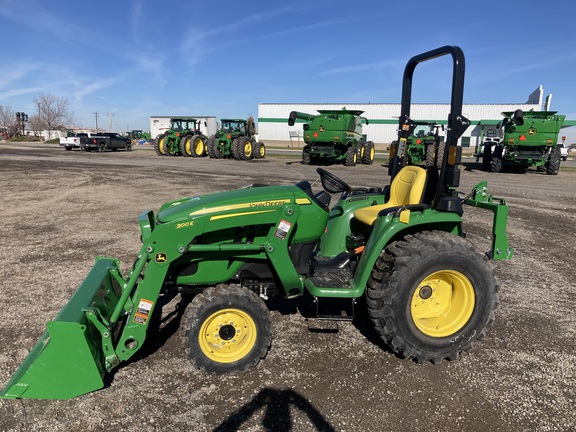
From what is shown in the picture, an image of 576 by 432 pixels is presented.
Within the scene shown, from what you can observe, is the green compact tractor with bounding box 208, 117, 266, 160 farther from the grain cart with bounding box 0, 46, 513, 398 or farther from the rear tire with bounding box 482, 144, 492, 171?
the grain cart with bounding box 0, 46, 513, 398

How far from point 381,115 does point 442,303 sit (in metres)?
48.3

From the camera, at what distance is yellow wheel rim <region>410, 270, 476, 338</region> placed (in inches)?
121

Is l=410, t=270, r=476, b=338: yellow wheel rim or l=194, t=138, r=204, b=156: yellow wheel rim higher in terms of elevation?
l=194, t=138, r=204, b=156: yellow wheel rim

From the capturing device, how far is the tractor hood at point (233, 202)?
9.40 ft

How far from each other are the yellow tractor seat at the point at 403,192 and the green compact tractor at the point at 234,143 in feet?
60.3

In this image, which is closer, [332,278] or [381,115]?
[332,278]

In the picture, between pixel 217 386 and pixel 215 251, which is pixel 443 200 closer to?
pixel 215 251

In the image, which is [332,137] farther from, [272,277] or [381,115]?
[381,115]

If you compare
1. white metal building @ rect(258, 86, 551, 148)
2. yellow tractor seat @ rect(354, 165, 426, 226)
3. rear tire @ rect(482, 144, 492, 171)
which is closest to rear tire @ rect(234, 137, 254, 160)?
rear tire @ rect(482, 144, 492, 171)

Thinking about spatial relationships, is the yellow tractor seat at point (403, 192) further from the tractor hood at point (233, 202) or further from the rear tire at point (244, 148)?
the rear tire at point (244, 148)

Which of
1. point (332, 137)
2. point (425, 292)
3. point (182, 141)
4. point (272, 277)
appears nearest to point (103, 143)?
point (182, 141)

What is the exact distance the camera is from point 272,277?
313 centimetres

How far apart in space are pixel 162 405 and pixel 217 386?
368mm

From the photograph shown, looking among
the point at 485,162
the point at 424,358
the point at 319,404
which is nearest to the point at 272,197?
the point at 319,404
